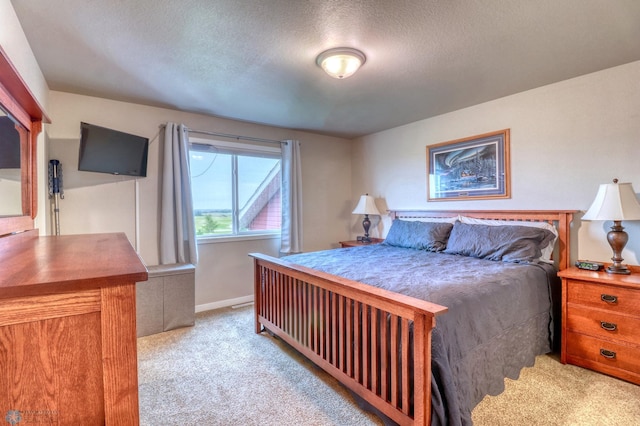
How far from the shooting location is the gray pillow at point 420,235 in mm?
3266

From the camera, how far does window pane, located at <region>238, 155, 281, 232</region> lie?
4059mm

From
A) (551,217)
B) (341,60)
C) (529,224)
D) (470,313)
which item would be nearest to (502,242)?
(529,224)

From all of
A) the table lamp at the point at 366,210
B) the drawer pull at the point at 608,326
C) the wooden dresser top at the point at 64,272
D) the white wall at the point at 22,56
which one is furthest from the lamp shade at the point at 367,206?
→ the wooden dresser top at the point at 64,272

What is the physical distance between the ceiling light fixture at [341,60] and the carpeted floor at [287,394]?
2.20 metres

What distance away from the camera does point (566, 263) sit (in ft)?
Result: 8.91

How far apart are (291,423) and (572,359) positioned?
7.03 feet

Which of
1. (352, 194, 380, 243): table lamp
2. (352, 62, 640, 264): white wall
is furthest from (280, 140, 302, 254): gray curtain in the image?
(352, 62, 640, 264): white wall

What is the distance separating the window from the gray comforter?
1.55m

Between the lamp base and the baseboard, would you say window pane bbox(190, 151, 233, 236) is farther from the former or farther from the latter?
the lamp base

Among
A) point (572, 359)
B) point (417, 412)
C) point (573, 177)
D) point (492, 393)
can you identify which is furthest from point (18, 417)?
point (573, 177)

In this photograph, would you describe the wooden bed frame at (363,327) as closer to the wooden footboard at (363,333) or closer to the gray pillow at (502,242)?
the wooden footboard at (363,333)

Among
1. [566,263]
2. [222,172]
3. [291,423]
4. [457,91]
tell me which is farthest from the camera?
[222,172]

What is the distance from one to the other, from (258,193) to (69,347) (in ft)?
12.0

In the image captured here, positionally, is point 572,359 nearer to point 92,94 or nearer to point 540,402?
point 540,402
